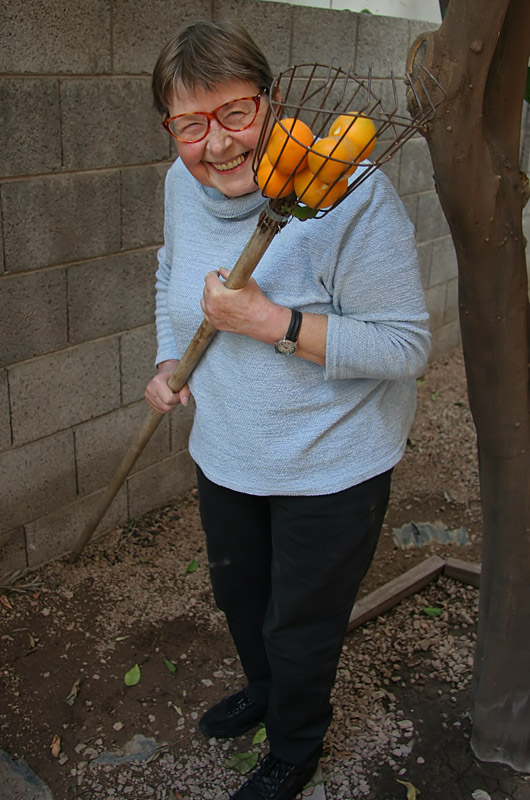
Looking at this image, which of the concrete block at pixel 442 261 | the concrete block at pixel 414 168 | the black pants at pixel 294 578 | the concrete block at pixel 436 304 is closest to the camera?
the black pants at pixel 294 578

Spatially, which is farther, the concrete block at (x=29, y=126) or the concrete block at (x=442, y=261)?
the concrete block at (x=442, y=261)

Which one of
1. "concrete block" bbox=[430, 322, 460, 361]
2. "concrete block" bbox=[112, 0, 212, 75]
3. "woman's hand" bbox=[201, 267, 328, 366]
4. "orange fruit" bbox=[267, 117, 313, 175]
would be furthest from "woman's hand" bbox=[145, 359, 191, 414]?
"concrete block" bbox=[430, 322, 460, 361]

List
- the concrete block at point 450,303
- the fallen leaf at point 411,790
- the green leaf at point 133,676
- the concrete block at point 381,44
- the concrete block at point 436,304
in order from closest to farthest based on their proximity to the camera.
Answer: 1. the fallen leaf at point 411,790
2. the green leaf at point 133,676
3. the concrete block at point 381,44
4. the concrete block at point 436,304
5. the concrete block at point 450,303

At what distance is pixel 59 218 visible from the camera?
3143mm

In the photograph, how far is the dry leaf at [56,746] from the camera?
2609 mm

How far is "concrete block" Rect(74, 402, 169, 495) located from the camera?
11.6 feet

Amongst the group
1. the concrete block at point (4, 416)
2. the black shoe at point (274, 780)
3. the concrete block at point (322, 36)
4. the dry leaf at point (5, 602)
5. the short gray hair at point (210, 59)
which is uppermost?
the concrete block at point (322, 36)

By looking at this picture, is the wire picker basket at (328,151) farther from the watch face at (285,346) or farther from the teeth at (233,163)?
the watch face at (285,346)

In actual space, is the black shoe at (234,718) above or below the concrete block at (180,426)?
below

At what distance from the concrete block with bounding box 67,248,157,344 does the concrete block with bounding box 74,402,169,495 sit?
39 centimetres

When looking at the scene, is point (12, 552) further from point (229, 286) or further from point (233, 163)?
point (233, 163)

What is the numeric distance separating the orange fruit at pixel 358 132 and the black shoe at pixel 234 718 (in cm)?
178

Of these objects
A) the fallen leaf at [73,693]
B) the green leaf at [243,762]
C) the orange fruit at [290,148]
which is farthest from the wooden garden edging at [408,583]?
the orange fruit at [290,148]

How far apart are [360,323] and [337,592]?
71 centimetres
